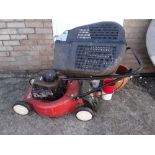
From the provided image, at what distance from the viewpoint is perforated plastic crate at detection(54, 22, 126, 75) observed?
2.12m

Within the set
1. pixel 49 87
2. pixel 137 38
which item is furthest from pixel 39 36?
pixel 137 38

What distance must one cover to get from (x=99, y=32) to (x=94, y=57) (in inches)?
10.2

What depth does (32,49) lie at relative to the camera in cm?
308

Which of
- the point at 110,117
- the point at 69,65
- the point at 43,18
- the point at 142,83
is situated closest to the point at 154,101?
the point at 142,83

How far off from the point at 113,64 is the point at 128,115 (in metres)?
0.83

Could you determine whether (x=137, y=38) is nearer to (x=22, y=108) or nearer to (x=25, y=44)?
(x=25, y=44)

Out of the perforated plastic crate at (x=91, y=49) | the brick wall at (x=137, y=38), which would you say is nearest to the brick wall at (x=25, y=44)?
the perforated plastic crate at (x=91, y=49)

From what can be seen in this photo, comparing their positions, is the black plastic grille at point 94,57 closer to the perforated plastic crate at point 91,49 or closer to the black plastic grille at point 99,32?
the perforated plastic crate at point 91,49

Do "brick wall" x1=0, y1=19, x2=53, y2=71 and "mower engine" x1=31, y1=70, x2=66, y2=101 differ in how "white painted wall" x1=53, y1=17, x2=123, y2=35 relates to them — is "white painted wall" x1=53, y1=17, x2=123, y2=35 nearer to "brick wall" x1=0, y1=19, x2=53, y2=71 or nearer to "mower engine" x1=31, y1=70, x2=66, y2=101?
"brick wall" x1=0, y1=19, x2=53, y2=71

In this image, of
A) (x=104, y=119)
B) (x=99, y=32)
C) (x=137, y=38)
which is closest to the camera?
(x=99, y=32)

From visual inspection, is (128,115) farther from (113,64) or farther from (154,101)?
(113,64)

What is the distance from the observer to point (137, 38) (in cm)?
295

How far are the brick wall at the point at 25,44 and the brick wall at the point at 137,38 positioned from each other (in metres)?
0.77

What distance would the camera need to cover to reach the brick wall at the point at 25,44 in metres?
2.89
